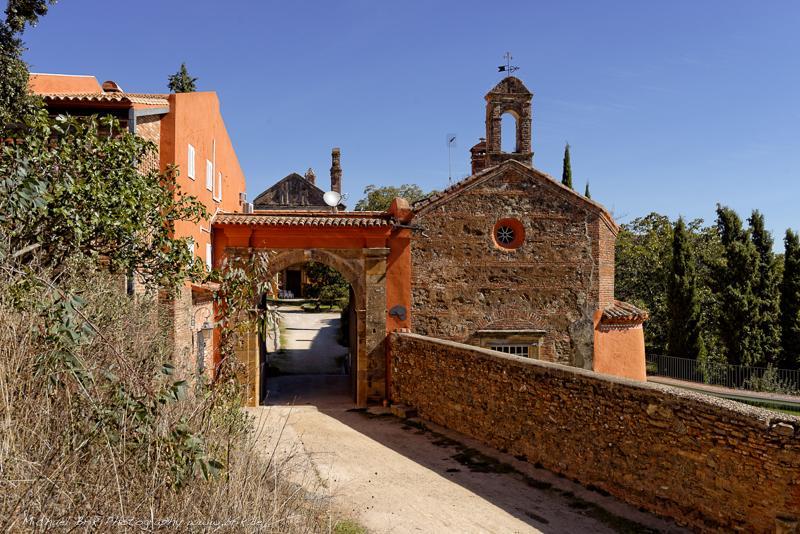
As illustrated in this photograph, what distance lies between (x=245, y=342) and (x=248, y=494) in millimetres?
10792

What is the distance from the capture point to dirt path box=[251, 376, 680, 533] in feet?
26.0

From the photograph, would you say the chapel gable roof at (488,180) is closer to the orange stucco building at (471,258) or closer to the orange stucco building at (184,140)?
the orange stucco building at (471,258)

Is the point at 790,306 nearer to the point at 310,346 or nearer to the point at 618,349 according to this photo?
the point at 618,349

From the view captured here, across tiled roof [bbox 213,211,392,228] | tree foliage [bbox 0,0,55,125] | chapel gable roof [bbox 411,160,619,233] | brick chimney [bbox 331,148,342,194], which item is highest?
brick chimney [bbox 331,148,342,194]

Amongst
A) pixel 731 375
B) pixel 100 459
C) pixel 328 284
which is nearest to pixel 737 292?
pixel 731 375

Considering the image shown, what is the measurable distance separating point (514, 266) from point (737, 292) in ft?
57.3

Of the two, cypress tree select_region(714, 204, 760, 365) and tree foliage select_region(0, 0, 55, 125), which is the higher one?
tree foliage select_region(0, 0, 55, 125)

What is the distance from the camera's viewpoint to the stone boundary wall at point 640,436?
21.7ft

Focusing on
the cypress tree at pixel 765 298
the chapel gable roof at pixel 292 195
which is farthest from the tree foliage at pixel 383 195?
the cypress tree at pixel 765 298

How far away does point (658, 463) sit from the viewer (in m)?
7.95

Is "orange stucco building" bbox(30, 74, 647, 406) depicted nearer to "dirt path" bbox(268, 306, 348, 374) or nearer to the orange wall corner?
the orange wall corner

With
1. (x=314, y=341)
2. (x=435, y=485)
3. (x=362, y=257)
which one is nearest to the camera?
(x=435, y=485)

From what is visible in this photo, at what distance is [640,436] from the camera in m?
8.22

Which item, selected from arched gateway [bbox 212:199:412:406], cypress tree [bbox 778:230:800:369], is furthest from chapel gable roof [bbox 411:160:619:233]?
cypress tree [bbox 778:230:800:369]
